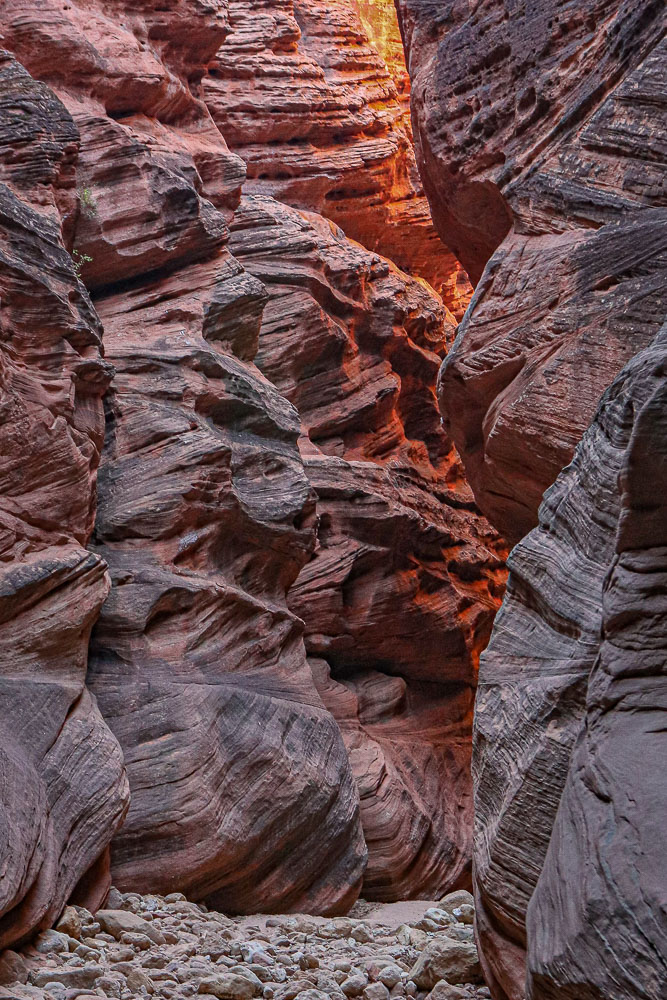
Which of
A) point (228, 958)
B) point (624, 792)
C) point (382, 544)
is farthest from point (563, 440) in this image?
point (382, 544)

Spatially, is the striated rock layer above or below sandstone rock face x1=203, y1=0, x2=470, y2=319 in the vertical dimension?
below

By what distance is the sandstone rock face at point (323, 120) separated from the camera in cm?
2195

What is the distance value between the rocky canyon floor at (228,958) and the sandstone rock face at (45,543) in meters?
0.40

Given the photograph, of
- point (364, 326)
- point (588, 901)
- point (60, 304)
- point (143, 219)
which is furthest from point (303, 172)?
point (588, 901)

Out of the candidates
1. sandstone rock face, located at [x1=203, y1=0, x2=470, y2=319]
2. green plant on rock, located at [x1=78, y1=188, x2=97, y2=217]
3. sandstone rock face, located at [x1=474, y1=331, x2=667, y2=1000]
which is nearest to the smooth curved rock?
sandstone rock face, located at [x1=474, y1=331, x2=667, y2=1000]

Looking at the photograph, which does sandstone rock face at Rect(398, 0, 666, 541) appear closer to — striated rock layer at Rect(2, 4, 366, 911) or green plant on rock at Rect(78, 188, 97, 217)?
striated rock layer at Rect(2, 4, 366, 911)

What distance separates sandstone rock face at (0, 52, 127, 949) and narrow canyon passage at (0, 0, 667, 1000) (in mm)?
43

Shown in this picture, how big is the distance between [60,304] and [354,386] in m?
10.5

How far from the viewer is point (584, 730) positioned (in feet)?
17.0

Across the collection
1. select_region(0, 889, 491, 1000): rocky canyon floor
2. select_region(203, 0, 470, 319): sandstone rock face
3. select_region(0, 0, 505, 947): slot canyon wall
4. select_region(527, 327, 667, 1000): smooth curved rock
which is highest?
select_region(203, 0, 470, 319): sandstone rock face

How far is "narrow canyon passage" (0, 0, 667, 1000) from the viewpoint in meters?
5.73

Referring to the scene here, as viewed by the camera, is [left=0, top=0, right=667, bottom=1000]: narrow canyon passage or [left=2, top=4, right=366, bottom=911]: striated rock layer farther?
[left=2, top=4, right=366, bottom=911]: striated rock layer

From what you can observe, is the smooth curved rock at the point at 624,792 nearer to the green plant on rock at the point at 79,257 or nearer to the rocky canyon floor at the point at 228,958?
the rocky canyon floor at the point at 228,958

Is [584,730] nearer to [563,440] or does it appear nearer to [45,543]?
[563,440]
